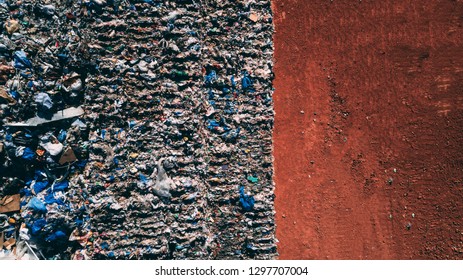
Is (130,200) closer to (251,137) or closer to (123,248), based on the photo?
(123,248)

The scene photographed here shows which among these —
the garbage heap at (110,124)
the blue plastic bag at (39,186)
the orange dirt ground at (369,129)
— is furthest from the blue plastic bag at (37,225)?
the orange dirt ground at (369,129)

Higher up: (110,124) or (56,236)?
(110,124)

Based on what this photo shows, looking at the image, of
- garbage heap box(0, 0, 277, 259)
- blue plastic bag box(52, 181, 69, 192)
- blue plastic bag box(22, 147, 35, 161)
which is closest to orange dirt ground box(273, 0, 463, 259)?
garbage heap box(0, 0, 277, 259)

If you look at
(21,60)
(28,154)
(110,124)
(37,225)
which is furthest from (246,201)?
(21,60)

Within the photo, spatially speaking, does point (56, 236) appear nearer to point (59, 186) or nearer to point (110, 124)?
point (59, 186)

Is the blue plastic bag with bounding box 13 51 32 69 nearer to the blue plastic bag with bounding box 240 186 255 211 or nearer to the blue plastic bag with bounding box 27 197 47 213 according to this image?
the blue plastic bag with bounding box 27 197 47 213

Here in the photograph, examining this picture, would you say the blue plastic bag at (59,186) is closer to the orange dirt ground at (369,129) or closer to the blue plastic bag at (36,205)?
the blue plastic bag at (36,205)

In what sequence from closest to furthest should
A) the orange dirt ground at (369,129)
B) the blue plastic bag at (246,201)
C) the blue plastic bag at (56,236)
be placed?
the blue plastic bag at (56,236)
the blue plastic bag at (246,201)
the orange dirt ground at (369,129)
